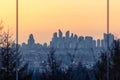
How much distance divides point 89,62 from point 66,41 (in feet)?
9.42

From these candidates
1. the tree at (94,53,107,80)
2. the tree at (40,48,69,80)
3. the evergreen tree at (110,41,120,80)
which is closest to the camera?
the evergreen tree at (110,41,120,80)

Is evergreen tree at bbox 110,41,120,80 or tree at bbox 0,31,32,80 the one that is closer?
evergreen tree at bbox 110,41,120,80

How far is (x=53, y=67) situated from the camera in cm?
2842

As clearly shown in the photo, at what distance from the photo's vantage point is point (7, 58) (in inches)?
1097

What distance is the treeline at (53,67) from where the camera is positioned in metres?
27.1

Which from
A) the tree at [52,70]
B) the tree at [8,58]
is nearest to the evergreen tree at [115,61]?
the tree at [52,70]

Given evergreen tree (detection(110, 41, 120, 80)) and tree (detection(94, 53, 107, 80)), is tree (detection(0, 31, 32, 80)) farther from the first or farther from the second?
evergreen tree (detection(110, 41, 120, 80))

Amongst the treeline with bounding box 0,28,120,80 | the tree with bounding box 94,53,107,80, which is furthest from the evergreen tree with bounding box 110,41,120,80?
the tree with bounding box 94,53,107,80

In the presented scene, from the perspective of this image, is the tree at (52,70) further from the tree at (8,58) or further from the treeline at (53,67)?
the tree at (8,58)

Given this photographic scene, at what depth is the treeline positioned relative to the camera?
27.1 meters

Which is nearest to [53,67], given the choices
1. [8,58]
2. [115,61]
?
[8,58]

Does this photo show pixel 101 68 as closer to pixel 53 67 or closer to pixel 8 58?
pixel 53 67

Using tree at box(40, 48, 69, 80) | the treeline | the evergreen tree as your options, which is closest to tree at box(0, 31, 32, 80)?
the treeline

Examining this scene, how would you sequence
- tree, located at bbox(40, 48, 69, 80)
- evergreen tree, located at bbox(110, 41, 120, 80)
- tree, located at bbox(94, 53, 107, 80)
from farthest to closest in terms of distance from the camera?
tree, located at bbox(40, 48, 69, 80) < tree, located at bbox(94, 53, 107, 80) < evergreen tree, located at bbox(110, 41, 120, 80)
